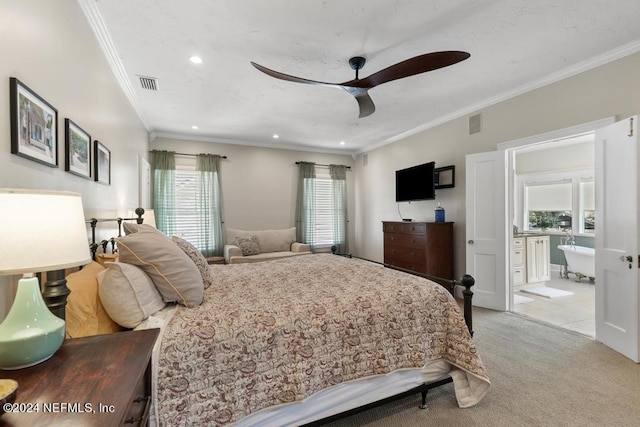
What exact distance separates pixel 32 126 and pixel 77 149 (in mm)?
559

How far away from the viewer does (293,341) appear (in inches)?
61.1

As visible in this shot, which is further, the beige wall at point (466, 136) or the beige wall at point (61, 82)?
the beige wall at point (466, 136)

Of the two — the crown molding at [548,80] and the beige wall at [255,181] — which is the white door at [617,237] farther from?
the beige wall at [255,181]

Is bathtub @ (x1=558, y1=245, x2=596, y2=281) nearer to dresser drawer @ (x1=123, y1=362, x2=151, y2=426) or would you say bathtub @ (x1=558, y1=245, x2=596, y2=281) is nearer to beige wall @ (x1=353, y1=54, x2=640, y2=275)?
beige wall @ (x1=353, y1=54, x2=640, y2=275)

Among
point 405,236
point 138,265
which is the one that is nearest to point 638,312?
point 405,236

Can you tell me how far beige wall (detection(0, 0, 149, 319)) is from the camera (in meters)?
1.19

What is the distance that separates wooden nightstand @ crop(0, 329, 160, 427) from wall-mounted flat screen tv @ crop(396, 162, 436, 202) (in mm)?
4195

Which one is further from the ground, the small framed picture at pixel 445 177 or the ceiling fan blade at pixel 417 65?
the ceiling fan blade at pixel 417 65

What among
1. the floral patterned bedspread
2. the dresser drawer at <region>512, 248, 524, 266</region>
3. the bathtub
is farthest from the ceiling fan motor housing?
the bathtub

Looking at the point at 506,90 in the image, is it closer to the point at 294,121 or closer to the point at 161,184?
the point at 294,121

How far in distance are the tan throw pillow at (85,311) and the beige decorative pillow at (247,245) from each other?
365 centimetres

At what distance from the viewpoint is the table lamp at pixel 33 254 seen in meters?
0.79

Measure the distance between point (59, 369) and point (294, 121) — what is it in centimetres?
414

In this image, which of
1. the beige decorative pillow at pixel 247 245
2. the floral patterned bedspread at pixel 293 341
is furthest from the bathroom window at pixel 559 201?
the beige decorative pillow at pixel 247 245
